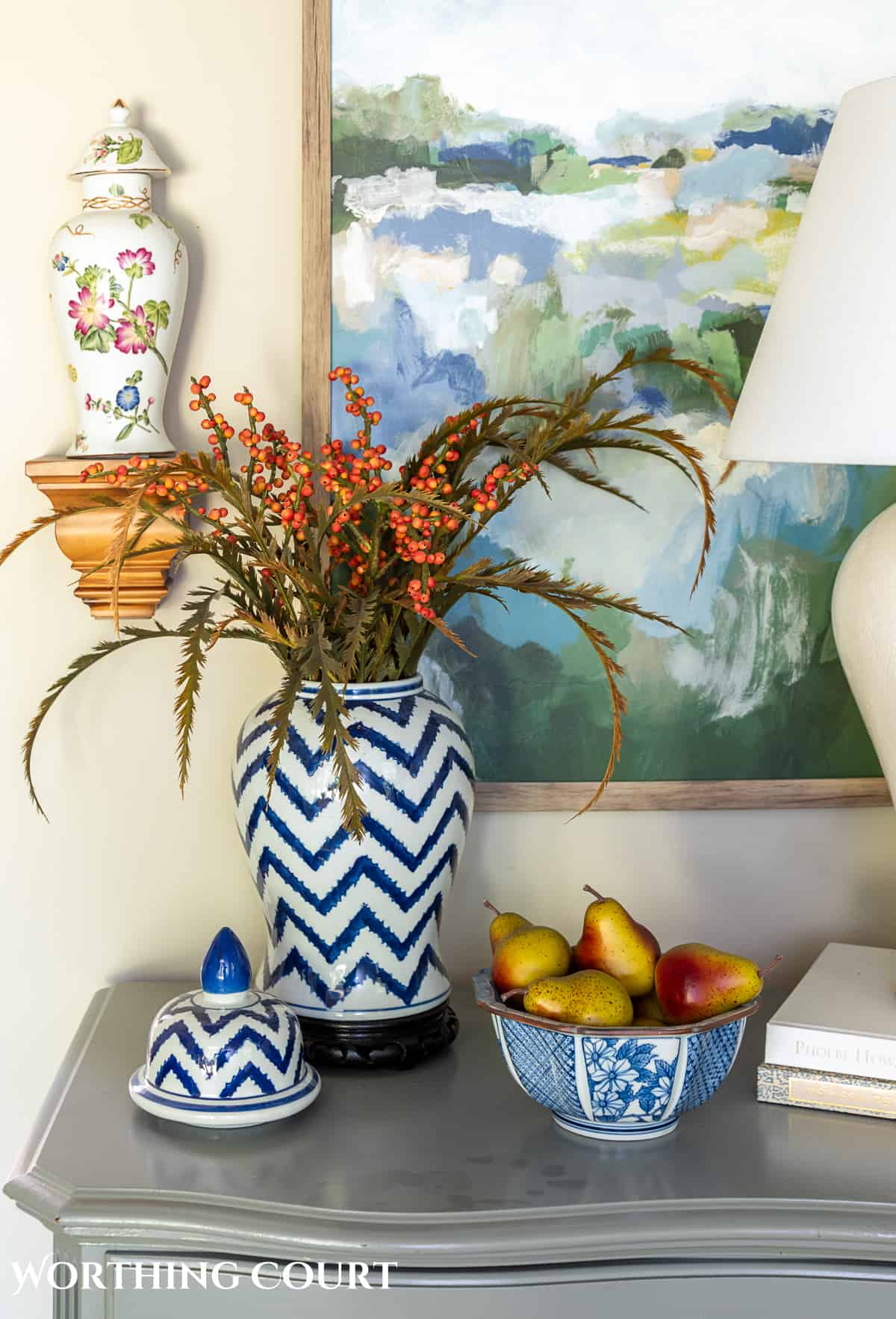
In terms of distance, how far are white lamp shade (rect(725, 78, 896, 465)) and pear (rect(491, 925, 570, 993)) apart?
0.42 meters

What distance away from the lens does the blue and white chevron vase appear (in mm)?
1070

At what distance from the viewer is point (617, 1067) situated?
0.94 metres

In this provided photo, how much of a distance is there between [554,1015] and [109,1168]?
0.34m

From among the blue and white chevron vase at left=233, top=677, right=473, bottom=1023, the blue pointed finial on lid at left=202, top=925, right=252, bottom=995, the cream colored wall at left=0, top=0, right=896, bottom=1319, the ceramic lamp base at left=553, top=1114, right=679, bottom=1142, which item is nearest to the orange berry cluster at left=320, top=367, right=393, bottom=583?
the blue and white chevron vase at left=233, top=677, right=473, bottom=1023

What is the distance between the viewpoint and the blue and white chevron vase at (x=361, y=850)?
107 cm

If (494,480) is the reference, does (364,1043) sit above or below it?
below

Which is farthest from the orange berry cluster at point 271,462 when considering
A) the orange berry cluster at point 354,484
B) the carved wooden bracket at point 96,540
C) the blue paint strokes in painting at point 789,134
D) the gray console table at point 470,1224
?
the blue paint strokes in painting at point 789,134

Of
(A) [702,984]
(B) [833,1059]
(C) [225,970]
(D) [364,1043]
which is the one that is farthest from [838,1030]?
(C) [225,970]

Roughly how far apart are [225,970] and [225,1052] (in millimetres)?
68

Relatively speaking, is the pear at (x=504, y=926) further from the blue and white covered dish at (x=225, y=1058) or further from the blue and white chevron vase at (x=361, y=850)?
the blue and white covered dish at (x=225, y=1058)

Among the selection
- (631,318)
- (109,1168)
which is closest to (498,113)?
(631,318)

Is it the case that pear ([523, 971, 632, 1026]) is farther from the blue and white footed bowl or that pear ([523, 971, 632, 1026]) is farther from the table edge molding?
the table edge molding

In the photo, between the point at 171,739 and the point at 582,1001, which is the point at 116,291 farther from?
the point at 582,1001

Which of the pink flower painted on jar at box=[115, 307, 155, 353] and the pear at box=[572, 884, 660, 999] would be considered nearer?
the pear at box=[572, 884, 660, 999]
